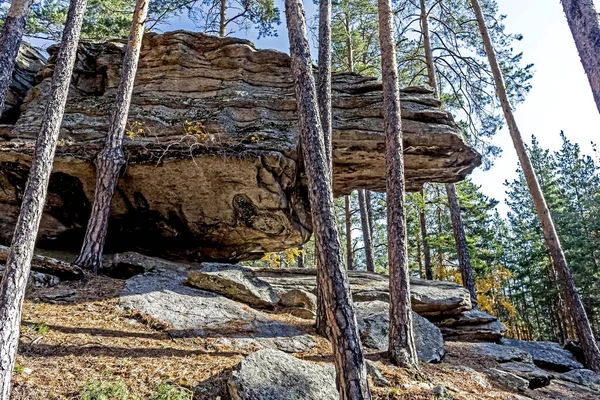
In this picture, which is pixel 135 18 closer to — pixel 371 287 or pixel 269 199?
pixel 269 199

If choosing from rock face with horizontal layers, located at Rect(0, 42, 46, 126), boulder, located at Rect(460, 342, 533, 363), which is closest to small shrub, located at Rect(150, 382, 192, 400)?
boulder, located at Rect(460, 342, 533, 363)

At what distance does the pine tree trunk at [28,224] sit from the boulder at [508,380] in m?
6.82

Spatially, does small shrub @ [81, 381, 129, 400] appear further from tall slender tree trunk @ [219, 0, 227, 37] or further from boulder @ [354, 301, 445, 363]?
tall slender tree trunk @ [219, 0, 227, 37]

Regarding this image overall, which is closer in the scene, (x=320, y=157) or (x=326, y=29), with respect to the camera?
(x=320, y=157)

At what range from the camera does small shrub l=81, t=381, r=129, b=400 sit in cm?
335

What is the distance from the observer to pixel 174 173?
8875 mm

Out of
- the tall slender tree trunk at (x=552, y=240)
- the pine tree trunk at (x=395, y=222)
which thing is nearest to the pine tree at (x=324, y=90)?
the pine tree trunk at (x=395, y=222)

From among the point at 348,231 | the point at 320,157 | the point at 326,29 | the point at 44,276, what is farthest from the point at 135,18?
the point at 348,231

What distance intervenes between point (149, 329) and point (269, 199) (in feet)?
15.5

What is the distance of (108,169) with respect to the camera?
26.0ft

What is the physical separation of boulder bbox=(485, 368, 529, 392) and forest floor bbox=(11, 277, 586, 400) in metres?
0.15

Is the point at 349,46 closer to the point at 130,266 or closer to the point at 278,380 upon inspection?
the point at 130,266

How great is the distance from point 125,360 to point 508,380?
6076 millimetres

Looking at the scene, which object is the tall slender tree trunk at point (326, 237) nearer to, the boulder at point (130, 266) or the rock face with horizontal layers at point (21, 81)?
the boulder at point (130, 266)
